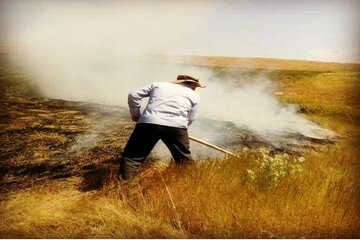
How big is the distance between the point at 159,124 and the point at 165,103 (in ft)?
0.59

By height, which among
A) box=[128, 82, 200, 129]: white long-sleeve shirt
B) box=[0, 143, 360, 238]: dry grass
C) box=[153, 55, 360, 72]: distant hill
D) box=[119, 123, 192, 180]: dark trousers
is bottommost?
box=[0, 143, 360, 238]: dry grass

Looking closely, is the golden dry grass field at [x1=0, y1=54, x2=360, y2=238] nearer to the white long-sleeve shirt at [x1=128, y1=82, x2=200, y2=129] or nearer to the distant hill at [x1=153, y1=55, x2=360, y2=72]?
the distant hill at [x1=153, y1=55, x2=360, y2=72]

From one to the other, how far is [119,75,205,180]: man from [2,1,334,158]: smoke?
77 cm

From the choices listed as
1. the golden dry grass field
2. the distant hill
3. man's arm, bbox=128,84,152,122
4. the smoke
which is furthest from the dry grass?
the distant hill

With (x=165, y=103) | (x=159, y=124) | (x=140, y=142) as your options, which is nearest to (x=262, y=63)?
(x=165, y=103)

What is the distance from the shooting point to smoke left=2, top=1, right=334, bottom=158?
12.8ft

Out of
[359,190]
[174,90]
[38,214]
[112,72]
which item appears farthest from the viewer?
[112,72]

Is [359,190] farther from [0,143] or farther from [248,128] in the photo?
[0,143]

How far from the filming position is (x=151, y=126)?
3.20 meters

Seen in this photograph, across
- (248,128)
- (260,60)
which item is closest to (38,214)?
(248,128)

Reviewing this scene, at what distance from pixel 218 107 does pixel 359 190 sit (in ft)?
5.31

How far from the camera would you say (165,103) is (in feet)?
10.7

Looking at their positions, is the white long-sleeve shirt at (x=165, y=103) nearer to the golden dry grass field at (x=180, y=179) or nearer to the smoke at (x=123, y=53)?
the golden dry grass field at (x=180, y=179)

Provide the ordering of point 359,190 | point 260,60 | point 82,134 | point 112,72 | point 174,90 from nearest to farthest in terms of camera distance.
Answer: point 174,90, point 359,190, point 82,134, point 260,60, point 112,72
